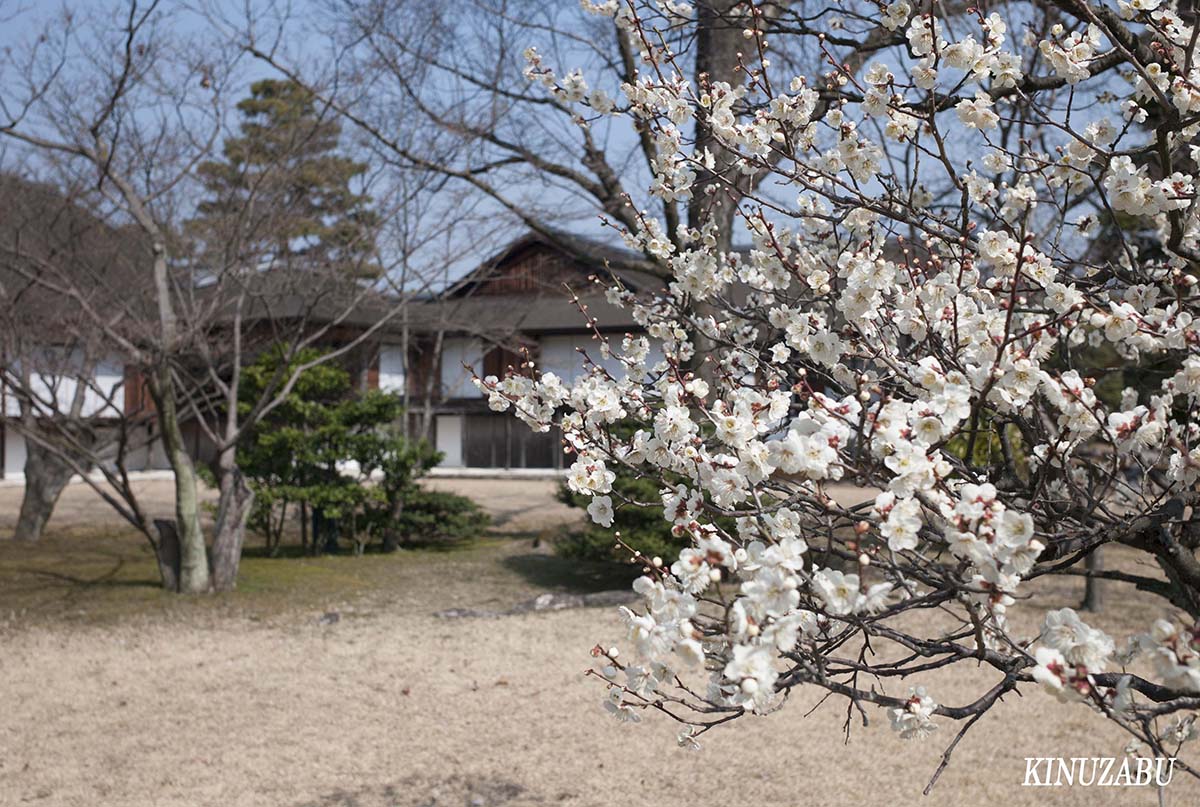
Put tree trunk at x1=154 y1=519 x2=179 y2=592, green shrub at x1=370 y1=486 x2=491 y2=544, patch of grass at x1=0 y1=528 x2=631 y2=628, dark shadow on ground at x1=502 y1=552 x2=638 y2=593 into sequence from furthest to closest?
1. green shrub at x1=370 y1=486 x2=491 y2=544
2. dark shadow on ground at x1=502 y1=552 x2=638 y2=593
3. tree trunk at x1=154 y1=519 x2=179 y2=592
4. patch of grass at x1=0 y1=528 x2=631 y2=628

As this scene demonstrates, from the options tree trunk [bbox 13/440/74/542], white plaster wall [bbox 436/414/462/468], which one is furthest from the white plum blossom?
white plaster wall [bbox 436/414/462/468]

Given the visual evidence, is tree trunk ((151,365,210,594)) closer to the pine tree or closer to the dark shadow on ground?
the pine tree

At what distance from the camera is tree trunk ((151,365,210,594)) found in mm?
8094

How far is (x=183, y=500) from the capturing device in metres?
8.12

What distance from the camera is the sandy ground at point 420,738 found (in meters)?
4.07

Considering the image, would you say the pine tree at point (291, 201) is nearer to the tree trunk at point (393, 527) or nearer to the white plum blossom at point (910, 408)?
the tree trunk at point (393, 527)

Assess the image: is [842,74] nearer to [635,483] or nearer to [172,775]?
[172,775]

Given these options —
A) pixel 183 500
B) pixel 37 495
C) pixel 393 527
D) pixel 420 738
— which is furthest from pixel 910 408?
pixel 37 495

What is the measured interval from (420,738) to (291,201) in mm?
5831

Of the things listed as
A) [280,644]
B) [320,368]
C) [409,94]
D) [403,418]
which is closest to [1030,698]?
[280,644]

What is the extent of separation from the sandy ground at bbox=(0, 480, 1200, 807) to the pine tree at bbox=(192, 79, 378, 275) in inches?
141

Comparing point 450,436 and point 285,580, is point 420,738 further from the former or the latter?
point 450,436

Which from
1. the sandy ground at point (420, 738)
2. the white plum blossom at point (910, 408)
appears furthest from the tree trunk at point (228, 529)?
the white plum blossom at point (910, 408)

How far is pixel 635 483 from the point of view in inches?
320
